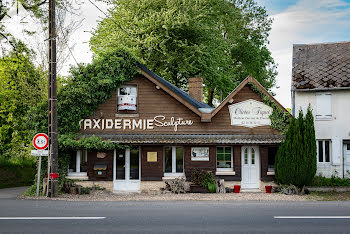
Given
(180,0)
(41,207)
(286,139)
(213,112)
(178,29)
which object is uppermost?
(180,0)

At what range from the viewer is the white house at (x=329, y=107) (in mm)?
22125

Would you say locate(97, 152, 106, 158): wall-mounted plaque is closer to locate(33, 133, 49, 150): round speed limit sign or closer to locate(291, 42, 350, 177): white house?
locate(33, 133, 49, 150): round speed limit sign

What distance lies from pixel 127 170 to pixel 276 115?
800cm

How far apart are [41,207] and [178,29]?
64.0 feet

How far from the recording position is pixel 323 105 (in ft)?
73.9

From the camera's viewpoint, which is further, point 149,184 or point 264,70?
point 264,70

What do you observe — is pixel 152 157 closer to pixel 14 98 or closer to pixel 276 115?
pixel 276 115

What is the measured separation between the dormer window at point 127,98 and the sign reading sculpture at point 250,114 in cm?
488

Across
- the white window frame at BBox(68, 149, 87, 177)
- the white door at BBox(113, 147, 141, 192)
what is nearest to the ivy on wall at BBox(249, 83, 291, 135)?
the white door at BBox(113, 147, 141, 192)

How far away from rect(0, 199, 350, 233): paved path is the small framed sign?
270 inches

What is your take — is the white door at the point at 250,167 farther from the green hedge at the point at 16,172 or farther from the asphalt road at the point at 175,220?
the green hedge at the point at 16,172

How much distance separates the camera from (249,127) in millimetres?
20750

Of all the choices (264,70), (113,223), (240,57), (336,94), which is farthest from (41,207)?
(264,70)

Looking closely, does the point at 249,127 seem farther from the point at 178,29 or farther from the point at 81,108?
the point at 178,29
